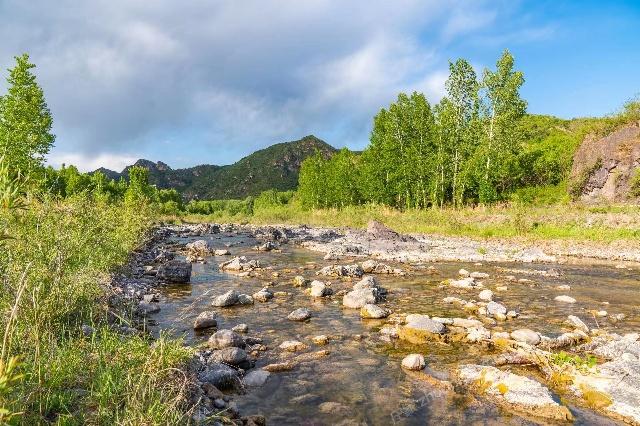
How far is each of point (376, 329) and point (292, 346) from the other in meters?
2.33

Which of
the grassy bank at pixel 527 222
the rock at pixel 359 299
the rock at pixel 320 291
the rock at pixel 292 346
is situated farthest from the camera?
the grassy bank at pixel 527 222

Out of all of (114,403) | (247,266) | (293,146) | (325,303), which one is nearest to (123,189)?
(247,266)

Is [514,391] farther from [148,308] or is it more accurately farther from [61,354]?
[148,308]

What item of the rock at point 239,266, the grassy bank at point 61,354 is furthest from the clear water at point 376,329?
the grassy bank at point 61,354

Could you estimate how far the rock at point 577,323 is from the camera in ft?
31.3

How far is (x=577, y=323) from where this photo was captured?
980cm

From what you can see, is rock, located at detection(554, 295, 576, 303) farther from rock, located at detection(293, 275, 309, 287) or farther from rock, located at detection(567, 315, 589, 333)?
rock, located at detection(293, 275, 309, 287)

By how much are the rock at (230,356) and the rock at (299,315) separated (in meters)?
2.98

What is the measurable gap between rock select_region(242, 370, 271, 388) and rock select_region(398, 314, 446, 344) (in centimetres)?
346

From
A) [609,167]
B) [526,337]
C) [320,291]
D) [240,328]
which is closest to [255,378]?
[240,328]

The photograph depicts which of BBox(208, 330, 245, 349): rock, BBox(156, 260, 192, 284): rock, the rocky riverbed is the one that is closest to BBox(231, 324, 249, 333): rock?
the rocky riverbed

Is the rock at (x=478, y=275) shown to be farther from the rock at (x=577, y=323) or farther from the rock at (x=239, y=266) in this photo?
the rock at (x=239, y=266)

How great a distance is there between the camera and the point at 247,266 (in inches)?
739

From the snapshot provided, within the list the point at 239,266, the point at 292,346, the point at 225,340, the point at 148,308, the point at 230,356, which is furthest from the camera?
the point at 239,266
